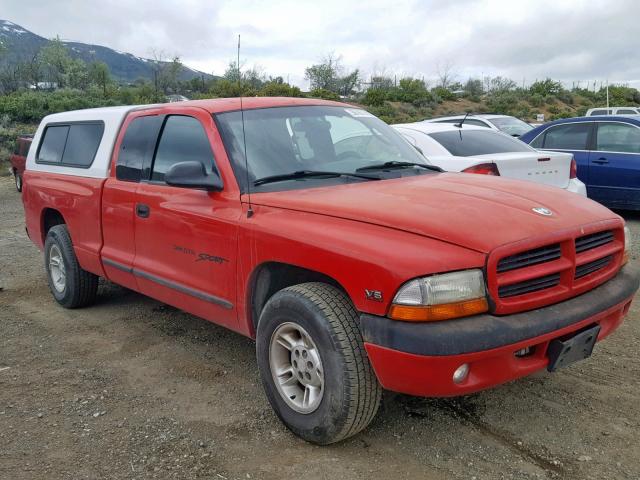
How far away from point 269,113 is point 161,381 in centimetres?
189

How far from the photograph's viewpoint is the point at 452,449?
3064 millimetres

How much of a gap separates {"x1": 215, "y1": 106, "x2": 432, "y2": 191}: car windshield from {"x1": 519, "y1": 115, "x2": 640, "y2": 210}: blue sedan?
5401 millimetres

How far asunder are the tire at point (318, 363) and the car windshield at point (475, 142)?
4198 mm

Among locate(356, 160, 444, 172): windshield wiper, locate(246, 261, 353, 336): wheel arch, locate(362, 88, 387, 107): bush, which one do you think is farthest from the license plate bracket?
locate(362, 88, 387, 107): bush

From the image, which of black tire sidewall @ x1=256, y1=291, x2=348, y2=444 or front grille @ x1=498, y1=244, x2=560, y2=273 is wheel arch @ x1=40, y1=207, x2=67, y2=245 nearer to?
black tire sidewall @ x1=256, y1=291, x2=348, y2=444

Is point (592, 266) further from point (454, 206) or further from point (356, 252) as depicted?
point (356, 252)

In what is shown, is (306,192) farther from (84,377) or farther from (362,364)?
(84,377)

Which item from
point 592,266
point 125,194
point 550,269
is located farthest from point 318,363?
point 125,194

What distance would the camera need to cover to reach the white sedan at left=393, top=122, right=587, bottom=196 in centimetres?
647

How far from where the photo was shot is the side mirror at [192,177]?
3.53 m

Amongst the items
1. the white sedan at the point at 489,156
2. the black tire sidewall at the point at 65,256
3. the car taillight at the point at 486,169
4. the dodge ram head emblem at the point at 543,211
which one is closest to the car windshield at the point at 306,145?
the dodge ram head emblem at the point at 543,211

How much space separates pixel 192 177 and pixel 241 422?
4.66 ft

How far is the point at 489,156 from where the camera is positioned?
21.8 ft

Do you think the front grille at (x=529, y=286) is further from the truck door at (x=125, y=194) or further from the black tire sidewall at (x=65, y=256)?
the black tire sidewall at (x=65, y=256)
